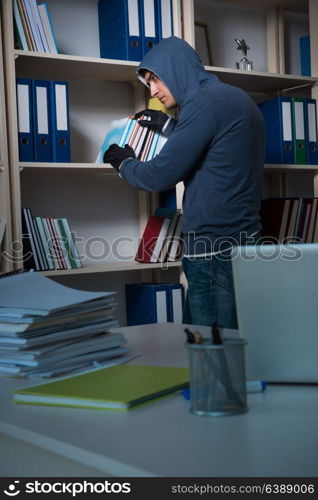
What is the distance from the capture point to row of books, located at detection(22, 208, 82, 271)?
2.63 metres

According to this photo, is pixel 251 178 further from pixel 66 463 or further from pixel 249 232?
pixel 66 463

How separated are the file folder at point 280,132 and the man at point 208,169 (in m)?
1.07

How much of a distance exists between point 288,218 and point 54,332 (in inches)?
88.5

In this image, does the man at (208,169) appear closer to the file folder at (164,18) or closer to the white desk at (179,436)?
the file folder at (164,18)

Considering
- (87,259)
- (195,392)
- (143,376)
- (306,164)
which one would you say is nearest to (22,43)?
(87,259)

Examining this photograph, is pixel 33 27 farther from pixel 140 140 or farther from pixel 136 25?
pixel 140 140

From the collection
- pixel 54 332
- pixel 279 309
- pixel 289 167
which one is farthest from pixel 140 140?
pixel 279 309

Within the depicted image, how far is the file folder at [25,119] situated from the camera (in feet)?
8.46

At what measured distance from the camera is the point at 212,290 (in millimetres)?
2166

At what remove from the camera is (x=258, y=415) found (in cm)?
88

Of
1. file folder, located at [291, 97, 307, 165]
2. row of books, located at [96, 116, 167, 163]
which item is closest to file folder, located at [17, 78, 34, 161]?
row of books, located at [96, 116, 167, 163]

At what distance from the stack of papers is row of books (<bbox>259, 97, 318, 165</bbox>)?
219 cm

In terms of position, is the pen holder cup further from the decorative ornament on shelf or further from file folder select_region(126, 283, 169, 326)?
the decorative ornament on shelf

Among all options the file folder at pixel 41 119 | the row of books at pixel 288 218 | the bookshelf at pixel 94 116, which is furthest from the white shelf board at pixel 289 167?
the file folder at pixel 41 119
